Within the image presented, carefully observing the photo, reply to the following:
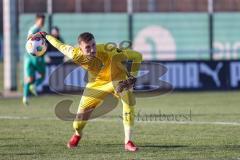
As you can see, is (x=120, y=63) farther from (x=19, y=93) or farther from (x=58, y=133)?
(x=19, y=93)

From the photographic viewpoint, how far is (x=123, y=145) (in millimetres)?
12312

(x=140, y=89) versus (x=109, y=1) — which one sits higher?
(x=109, y=1)

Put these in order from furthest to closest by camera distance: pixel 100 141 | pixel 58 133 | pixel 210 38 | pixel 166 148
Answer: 1. pixel 210 38
2. pixel 58 133
3. pixel 100 141
4. pixel 166 148

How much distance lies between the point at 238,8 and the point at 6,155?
24926 mm

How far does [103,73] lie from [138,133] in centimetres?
→ 228

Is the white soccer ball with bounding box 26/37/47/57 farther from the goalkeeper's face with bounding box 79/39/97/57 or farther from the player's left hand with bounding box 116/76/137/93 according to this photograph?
the player's left hand with bounding box 116/76/137/93

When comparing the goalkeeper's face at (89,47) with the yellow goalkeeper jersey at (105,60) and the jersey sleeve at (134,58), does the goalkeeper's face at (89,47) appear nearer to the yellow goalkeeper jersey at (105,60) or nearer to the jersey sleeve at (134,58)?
the yellow goalkeeper jersey at (105,60)

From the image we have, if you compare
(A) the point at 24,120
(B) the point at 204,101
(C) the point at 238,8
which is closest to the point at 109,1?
(C) the point at 238,8

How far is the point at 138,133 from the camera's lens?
14.1 meters

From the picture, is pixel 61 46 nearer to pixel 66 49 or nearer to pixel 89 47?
pixel 66 49

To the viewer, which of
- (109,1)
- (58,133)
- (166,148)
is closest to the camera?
(166,148)

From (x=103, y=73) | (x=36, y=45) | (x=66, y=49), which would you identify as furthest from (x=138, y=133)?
(x=66, y=49)

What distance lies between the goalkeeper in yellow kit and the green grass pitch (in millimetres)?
455

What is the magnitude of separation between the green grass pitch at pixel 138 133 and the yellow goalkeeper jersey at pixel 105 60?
3.56 ft
